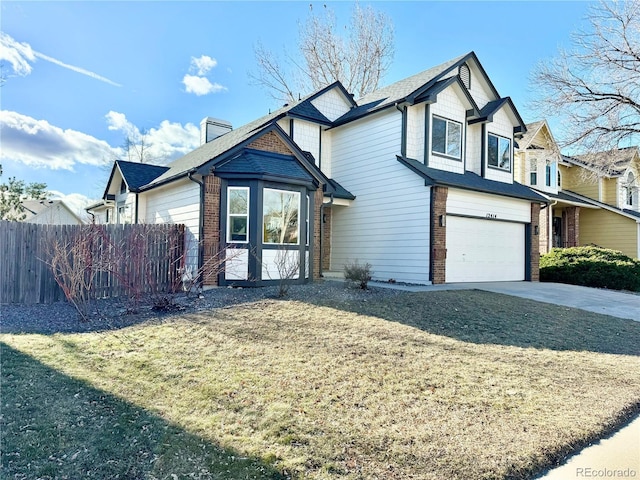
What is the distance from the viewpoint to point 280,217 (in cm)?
1166

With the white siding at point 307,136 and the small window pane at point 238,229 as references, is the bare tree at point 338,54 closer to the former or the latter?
the white siding at point 307,136

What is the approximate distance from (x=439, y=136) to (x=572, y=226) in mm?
13364

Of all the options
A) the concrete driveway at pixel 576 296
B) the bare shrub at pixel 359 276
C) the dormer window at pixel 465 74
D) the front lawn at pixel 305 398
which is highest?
the dormer window at pixel 465 74

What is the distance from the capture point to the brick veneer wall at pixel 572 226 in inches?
917

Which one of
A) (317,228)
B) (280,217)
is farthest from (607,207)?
(280,217)

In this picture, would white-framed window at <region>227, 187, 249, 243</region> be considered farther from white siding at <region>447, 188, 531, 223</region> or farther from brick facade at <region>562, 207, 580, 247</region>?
brick facade at <region>562, 207, 580, 247</region>

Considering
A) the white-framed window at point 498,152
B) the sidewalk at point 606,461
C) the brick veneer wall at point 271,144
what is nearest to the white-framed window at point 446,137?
the white-framed window at point 498,152

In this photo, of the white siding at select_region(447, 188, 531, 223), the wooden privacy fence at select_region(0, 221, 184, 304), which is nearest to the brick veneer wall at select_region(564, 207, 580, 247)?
the white siding at select_region(447, 188, 531, 223)

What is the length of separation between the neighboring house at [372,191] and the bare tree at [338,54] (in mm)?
10977

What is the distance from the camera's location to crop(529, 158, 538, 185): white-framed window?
69.9 feet

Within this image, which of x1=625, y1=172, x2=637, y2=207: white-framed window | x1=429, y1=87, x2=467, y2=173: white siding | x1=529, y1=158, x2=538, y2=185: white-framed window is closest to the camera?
x1=429, y1=87, x2=467, y2=173: white siding

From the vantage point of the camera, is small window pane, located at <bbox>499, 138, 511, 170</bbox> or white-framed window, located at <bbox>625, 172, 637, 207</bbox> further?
white-framed window, located at <bbox>625, 172, 637, 207</bbox>

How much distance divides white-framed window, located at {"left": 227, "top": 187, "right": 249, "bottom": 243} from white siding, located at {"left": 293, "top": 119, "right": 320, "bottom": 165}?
512 cm

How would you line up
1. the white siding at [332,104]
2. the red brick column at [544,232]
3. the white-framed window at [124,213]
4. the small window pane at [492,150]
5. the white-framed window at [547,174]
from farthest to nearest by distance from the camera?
the white-framed window at [547,174]
the red brick column at [544,232]
the white-framed window at [124,213]
the white siding at [332,104]
the small window pane at [492,150]
